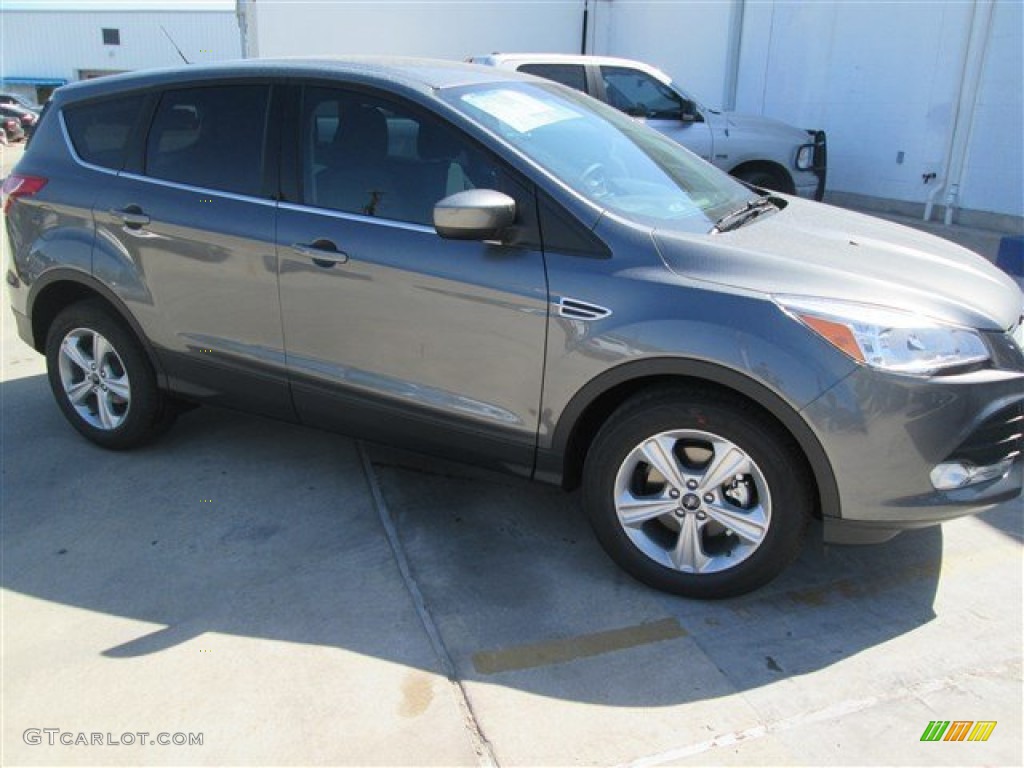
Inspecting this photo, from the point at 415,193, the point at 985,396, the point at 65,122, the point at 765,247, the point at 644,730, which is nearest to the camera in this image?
the point at 644,730

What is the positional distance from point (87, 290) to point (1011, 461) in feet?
13.3

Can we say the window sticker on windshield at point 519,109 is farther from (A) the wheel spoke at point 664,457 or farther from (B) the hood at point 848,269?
(A) the wheel spoke at point 664,457

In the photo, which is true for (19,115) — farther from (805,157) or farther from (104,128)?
(104,128)

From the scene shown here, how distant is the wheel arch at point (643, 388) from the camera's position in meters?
2.67

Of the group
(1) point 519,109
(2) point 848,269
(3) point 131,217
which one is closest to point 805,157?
(1) point 519,109

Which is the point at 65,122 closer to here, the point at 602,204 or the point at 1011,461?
the point at 602,204

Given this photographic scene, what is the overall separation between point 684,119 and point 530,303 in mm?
6855

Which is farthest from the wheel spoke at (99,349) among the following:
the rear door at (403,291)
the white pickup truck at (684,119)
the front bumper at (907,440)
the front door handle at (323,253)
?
the white pickup truck at (684,119)

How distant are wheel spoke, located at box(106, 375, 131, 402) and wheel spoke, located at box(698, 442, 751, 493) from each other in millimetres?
2808

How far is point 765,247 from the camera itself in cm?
290

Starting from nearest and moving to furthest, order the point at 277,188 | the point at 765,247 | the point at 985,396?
1. the point at 985,396
2. the point at 765,247
3. the point at 277,188

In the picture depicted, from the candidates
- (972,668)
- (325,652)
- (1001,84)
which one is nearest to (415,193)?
(325,652)

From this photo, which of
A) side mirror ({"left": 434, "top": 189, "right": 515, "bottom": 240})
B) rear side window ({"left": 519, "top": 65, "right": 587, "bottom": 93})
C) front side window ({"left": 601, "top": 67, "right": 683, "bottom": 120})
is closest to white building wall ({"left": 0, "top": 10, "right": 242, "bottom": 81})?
rear side window ({"left": 519, "top": 65, "right": 587, "bottom": 93})

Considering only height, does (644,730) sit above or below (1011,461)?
below
